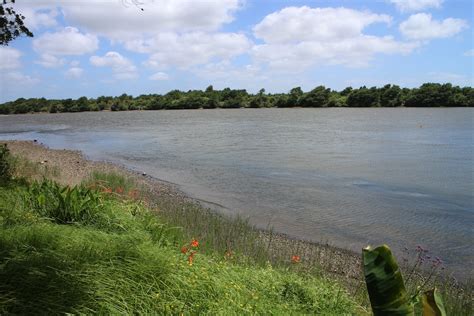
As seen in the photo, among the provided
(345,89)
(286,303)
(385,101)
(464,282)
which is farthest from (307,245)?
(345,89)

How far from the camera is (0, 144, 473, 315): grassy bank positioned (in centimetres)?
472

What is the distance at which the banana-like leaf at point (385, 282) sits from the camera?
9.61 ft

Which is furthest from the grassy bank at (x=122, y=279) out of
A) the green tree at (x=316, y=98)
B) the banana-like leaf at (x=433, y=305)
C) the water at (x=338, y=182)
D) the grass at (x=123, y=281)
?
the green tree at (x=316, y=98)

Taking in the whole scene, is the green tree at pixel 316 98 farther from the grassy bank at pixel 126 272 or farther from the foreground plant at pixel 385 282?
the foreground plant at pixel 385 282

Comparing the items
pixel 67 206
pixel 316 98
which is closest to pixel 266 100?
pixel 316 98

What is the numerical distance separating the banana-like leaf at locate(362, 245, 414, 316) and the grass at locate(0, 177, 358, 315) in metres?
2.18

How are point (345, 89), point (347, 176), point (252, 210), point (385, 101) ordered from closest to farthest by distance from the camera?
point (252, 210) → point (347, 176) → point (385, 101) → point (345, 89)

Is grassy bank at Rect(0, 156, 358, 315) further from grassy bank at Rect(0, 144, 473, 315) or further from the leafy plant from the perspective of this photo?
the leafy plant

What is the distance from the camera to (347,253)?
36.6 feet

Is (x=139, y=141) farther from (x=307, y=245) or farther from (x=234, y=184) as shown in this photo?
(x=307, y=245)

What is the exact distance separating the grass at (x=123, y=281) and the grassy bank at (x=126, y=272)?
0.04 ft

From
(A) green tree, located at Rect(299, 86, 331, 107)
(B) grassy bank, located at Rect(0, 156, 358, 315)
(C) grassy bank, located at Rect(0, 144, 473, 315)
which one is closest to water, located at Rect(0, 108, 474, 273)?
(C) grassy bank, located at Rect(0, 144, 473, 315)

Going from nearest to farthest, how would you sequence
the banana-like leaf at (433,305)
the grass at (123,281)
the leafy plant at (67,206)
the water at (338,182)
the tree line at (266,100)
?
the banana-like leaf at (433,305) → the grass at (123,281) → the leafy plant at (67,206) → the water at (338,182) → the tree line at (266,100)

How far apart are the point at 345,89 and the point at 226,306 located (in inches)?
4698
